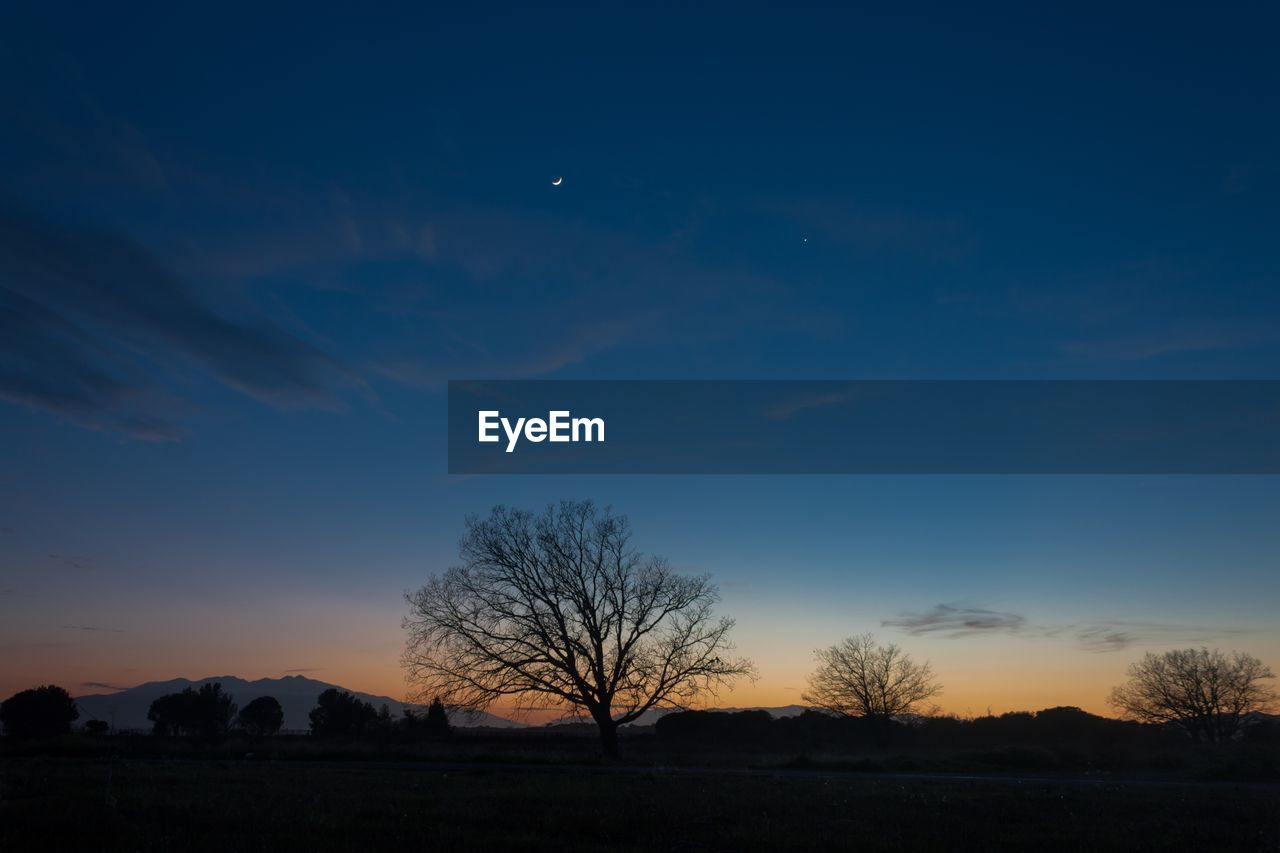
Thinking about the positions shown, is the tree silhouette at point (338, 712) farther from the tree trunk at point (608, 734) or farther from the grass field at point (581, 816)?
the grass field at point (581, 816)

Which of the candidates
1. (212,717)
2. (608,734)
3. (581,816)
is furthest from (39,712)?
(581,816)

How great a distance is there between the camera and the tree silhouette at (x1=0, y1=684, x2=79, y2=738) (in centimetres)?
7019

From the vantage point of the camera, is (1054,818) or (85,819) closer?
(85,819)

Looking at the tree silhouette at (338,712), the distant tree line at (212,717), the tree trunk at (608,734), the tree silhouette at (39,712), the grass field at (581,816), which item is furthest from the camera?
the tree silhouette at (338,712)

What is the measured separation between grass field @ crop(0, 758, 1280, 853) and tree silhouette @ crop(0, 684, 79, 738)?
220 ft

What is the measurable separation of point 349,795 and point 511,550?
1030 inches

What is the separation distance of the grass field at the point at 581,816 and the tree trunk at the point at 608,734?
2048 cm

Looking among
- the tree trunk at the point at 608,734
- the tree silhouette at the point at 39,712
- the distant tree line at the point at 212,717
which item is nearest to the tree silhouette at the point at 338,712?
the distant tree line at the point at 212,717

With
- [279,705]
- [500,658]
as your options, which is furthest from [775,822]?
[279,705]

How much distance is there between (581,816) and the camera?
37.3ft

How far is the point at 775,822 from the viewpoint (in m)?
11.5

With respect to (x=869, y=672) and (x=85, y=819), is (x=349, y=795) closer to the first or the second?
(x=85, y=819)

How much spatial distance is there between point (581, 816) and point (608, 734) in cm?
2809

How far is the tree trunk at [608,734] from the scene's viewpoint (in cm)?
3756
